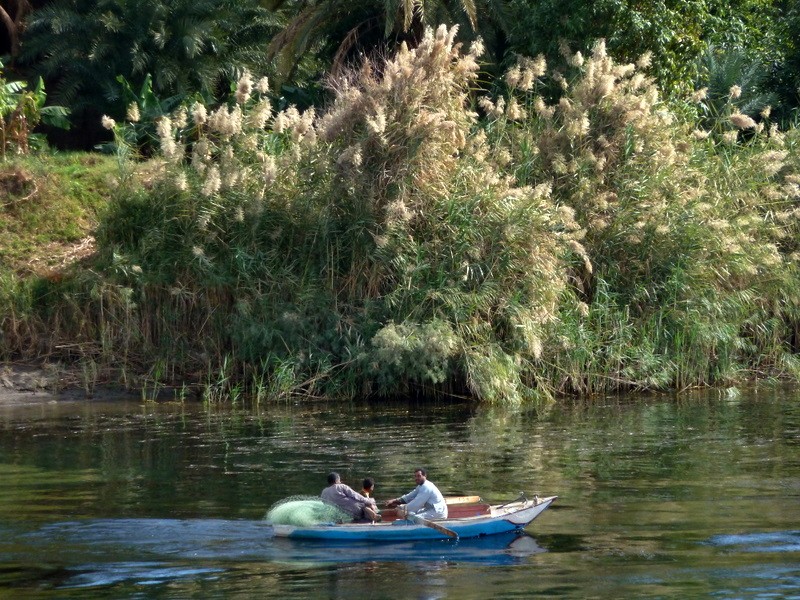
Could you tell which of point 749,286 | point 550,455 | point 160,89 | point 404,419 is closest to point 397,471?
point 550,455

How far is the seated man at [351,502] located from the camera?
42.8ft

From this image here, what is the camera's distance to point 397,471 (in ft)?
51.1

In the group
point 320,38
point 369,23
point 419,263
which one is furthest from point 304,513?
point 320,38

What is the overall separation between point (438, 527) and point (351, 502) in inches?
39.0

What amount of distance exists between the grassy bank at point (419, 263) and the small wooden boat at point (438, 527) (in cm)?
766

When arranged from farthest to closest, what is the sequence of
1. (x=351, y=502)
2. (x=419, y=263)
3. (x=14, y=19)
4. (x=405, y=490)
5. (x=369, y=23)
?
(x=14, y=19), (x=369, y=23), (x=419, y=263), (x=405, y=490), (x=351, y=502)

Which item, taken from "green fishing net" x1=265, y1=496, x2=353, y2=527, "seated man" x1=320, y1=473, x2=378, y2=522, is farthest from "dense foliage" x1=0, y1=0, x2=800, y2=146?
"green fishing net" x1=265, y1=496, x2=353, y2=527

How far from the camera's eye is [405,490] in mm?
14484

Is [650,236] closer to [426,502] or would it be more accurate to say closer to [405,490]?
[405,490]

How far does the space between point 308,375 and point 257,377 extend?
0.90 meters

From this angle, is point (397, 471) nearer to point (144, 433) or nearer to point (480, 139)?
point (144, 433)

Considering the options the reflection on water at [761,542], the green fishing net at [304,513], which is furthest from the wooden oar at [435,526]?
the reflection on water at [761,542]

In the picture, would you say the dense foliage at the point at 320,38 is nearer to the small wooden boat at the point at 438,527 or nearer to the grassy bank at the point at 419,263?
the grassy bank at the point at 419,263

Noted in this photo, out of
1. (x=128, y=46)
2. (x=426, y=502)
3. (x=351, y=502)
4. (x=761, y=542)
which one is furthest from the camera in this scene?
(x=128, y=46)
